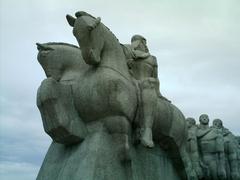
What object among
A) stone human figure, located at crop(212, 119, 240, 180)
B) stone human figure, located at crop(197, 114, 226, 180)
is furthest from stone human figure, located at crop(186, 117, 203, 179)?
stone human figure, located at crop(212, 119, 240, 180)

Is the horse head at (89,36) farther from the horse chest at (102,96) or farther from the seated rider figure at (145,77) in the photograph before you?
the seated rider figure at (145,77)

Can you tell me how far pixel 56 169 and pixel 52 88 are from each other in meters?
1.47

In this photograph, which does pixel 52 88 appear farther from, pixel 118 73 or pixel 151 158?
pixel 151 158

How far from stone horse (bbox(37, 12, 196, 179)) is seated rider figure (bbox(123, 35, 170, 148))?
0.61ft

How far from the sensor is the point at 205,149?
12.6 m

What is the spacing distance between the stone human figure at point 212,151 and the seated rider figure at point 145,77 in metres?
3.96

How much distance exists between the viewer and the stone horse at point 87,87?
7.97 meters

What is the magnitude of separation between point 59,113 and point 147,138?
1582 millimetres

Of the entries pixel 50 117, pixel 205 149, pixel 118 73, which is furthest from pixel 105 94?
pixel 205 149

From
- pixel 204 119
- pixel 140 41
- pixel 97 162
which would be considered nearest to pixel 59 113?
pixel 97 162

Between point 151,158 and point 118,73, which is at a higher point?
point 118,73

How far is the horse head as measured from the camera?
794 centimetres

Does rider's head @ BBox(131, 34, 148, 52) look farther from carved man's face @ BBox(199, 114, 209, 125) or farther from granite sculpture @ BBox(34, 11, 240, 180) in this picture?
carved man's face @ BBox(199, 114, 209, 125)

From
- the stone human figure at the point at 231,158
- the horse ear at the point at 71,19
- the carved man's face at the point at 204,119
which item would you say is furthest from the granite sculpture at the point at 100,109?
the stone human figure at the point at 231,158
